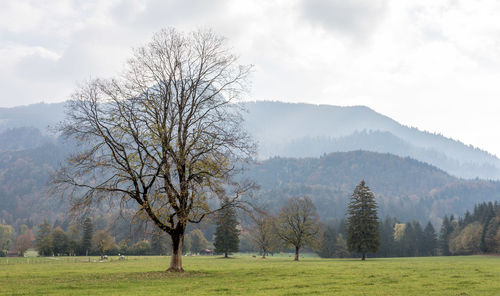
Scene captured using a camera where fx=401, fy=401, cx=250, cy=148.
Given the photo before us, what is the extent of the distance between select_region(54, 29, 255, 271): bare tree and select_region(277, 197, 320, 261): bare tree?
140ft

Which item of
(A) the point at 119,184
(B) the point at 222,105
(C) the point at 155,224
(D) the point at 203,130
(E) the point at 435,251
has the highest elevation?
(B) the point at 222,105

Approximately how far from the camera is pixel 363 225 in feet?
222

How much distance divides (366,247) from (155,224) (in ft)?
161

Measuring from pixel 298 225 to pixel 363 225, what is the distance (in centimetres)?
1088

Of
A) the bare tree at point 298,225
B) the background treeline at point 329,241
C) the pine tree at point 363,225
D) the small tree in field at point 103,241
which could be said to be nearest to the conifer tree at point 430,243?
the background treeline at point 329,241

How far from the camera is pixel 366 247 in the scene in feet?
220

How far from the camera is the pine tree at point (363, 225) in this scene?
67375 mm

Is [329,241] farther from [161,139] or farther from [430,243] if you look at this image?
[161,139]

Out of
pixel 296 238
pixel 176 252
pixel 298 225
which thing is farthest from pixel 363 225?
pixel 176 252

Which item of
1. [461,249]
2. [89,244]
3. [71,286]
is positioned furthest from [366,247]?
[89,244]

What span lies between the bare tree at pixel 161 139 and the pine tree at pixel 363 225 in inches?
1801

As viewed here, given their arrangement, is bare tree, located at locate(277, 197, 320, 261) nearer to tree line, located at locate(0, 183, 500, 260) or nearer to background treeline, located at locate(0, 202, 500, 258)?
tree line, located at locate(0, 183, 500, 260)

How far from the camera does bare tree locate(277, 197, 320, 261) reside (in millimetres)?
68312

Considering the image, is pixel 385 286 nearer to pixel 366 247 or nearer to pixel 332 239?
pixel 366 247
